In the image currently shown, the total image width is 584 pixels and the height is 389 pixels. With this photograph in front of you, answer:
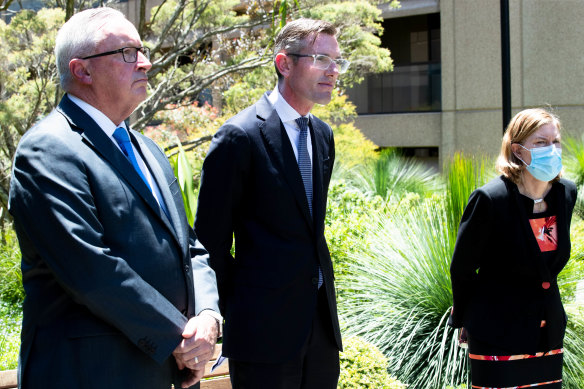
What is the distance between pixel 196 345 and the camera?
1979 mm

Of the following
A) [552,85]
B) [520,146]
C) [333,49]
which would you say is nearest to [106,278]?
[333,49]

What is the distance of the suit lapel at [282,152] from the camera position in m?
2.58

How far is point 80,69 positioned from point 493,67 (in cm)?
1697

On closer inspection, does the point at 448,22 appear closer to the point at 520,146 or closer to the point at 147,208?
the point at 520,146

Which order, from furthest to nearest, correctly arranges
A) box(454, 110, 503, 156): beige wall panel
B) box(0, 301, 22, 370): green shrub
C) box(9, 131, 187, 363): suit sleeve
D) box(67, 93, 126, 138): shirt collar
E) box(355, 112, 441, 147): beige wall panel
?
box(355, 112, 441, 147): beige wall panel
box(454, 110, 503, 156): beige wall panel
box(0, 301, 22, 370): green shrub
box(67, 93, 126, 138): shirt collar
box(9, 131, 187, 363): suit sleeve

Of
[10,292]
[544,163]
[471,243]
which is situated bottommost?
[10,292]

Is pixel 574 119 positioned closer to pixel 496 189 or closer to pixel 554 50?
pixel 554 50

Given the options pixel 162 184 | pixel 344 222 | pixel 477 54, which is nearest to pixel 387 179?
pixel 344 222

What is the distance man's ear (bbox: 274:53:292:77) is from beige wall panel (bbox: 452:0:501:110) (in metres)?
15.9

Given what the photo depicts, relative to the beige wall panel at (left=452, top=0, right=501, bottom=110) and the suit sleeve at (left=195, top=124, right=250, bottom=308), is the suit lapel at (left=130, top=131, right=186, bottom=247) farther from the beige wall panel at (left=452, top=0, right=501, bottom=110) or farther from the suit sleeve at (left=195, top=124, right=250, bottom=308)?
the beige wall panel at (left=452, top=0, right=501, bottom=110)

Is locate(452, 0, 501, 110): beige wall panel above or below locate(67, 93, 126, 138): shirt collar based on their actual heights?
above

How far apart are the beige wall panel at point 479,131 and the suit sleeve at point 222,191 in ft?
52.1

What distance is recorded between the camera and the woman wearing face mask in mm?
3072

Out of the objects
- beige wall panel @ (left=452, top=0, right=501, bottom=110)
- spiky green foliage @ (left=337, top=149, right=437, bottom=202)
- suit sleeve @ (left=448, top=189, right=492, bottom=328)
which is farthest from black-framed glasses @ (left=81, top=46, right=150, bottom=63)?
beige wall panel @ (left=452, top=0, right=501, bottom=110)
